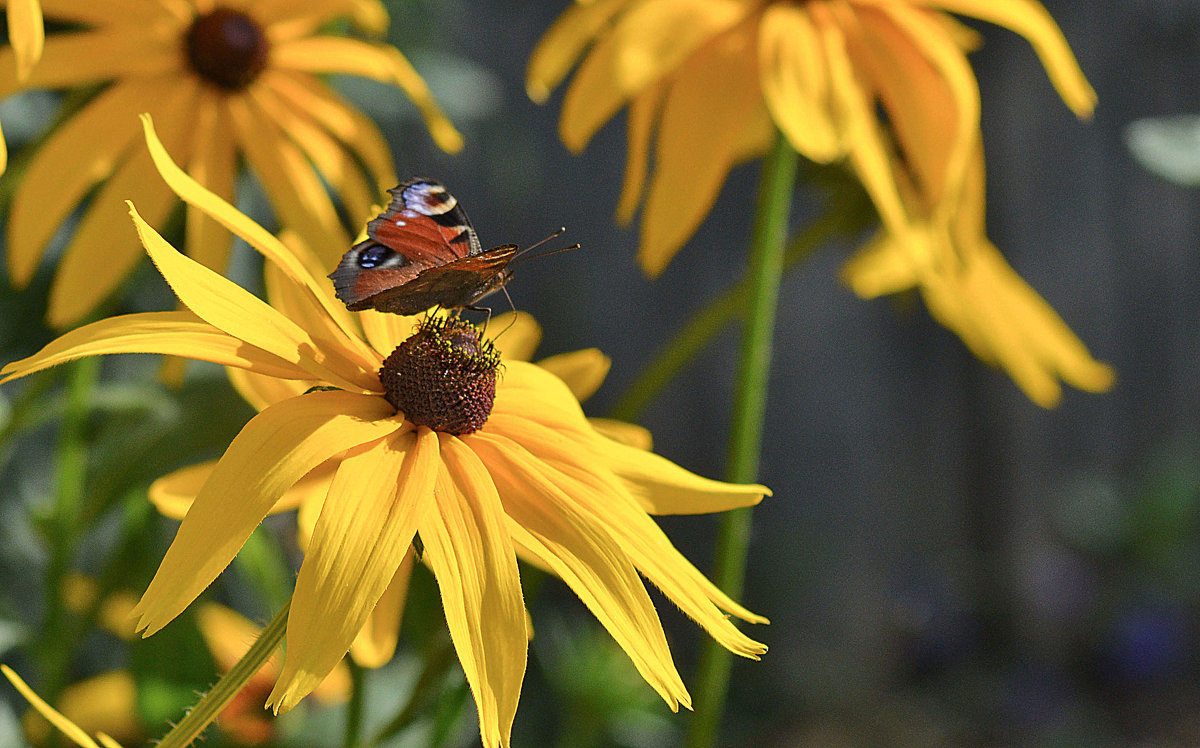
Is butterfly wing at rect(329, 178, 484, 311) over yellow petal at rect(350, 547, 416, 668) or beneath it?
over

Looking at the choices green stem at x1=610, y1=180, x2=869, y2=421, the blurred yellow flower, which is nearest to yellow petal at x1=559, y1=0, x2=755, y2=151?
the blurred yellow flower

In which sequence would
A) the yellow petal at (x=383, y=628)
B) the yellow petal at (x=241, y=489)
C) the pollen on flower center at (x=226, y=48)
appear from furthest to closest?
the pollen on flower center at (x=226, y=48), the yellow petal at (x=383, y=628), the yellow petal at (x=241, y=489)

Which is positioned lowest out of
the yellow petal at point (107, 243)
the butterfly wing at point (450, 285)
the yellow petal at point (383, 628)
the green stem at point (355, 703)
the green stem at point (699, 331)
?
the green stem at point (355, 703)

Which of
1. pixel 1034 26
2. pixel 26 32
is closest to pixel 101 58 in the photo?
pixel 26 32

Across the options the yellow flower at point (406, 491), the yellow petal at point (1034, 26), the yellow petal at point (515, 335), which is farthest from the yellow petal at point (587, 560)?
the yellow petal at point (1034, 26)

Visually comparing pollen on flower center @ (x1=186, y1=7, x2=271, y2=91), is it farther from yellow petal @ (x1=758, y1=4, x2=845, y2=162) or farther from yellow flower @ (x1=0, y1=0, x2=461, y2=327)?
yellow petal @ (x1=758, y1=4, x2=845, y2=162)

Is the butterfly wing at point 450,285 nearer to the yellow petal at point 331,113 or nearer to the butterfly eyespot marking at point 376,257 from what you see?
the butterfly eyespot marking at point 376,257

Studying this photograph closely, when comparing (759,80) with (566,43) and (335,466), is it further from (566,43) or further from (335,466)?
(335,466)
